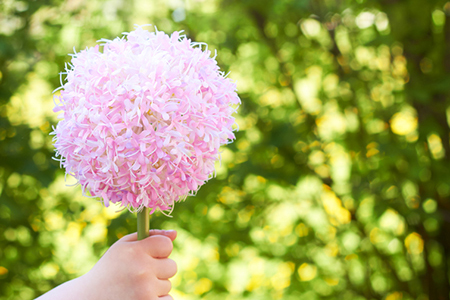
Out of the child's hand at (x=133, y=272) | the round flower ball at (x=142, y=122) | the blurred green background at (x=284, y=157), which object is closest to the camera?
the round flower ball at (x=142, y=122)

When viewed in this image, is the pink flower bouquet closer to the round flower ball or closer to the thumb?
the round flower ball

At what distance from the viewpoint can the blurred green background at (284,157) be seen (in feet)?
6.11

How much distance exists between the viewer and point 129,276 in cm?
86

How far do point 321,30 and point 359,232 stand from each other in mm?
1137

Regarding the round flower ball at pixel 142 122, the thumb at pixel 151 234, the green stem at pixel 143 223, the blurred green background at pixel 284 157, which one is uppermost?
the round flower ball at pixel 142 122

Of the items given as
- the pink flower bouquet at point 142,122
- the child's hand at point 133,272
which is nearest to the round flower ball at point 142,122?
the pink flower bouquet at point 142,122

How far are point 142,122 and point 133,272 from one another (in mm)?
331

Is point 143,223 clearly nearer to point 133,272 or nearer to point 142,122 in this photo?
point 133,272

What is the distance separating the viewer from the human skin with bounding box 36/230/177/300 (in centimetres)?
86

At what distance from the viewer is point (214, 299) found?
2451mm

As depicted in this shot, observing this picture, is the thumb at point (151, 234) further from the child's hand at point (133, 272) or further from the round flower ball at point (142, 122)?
the round flower ball at point (142, 122)

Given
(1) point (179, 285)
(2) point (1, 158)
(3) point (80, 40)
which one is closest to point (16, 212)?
(2) point (1, 158)

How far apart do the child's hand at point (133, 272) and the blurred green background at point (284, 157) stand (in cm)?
96

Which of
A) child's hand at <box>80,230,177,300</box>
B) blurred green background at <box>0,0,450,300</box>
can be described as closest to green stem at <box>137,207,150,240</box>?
child's hand at <box>80,230,177,300</box>
